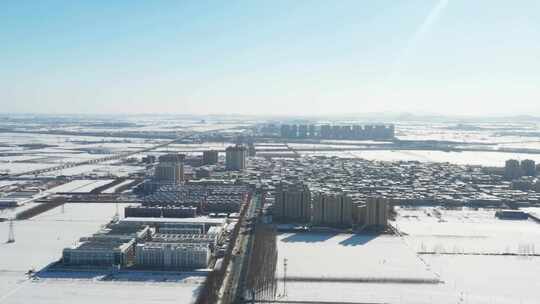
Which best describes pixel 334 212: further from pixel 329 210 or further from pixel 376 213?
pixel 376 213

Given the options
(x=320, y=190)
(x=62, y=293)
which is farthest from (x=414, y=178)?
(x=62, y=293)

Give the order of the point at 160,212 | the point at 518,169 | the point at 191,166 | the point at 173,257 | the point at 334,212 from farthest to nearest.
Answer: the point at 191,166, the point at 518,169, the point at 160,212, the point at 334,212, the point at 173,257

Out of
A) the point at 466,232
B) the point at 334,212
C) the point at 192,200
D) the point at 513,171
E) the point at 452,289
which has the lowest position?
the point at 452,289

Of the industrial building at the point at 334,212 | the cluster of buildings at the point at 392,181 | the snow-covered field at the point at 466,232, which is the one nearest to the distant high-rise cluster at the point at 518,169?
the cluster of buildings at the point at 392,181

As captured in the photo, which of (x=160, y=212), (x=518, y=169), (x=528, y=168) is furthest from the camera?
(x=528, y=168)

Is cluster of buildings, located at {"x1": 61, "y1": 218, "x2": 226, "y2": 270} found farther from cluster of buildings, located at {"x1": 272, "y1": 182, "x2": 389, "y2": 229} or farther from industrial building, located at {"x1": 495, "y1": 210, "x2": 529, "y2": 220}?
industrial building, located at {"x1": 495, "y1": 210, "x2": 529, "y2": 220}

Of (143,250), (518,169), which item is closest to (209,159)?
(518,169)

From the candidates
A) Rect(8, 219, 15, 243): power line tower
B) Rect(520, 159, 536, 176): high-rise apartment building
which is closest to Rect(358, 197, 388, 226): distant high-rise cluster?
Rect(8, 219, 15, 243): power line tower
